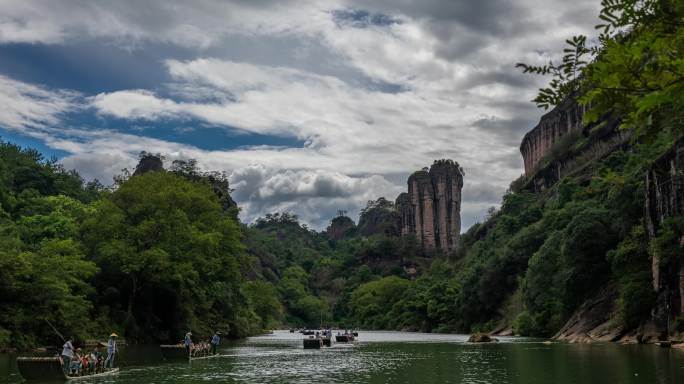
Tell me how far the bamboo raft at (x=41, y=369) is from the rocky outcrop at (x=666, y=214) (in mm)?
40632

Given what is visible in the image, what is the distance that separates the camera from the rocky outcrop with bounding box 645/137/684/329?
1898 inches

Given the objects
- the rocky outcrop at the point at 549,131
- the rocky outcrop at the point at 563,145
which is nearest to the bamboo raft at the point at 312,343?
the rocky outcrop at the point at 563,145

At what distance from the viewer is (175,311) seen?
65938 millimetres

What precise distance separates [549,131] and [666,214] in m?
110

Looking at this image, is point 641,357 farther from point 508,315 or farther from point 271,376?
point 508,315

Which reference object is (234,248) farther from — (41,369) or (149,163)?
(149,163)

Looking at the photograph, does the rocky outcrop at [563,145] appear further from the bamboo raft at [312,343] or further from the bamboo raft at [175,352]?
the bamboo raft at [175,352]

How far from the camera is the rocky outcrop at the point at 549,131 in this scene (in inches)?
5696

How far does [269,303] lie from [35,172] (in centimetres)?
4324

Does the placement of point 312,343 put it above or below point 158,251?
below

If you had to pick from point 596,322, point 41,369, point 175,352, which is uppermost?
point 596,322

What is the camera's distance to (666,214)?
170ft

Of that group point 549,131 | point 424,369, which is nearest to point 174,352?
point 424,369

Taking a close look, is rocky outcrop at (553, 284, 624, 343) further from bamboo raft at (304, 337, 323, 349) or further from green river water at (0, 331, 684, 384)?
bamboo raft at (304, 337, 323, 349)
